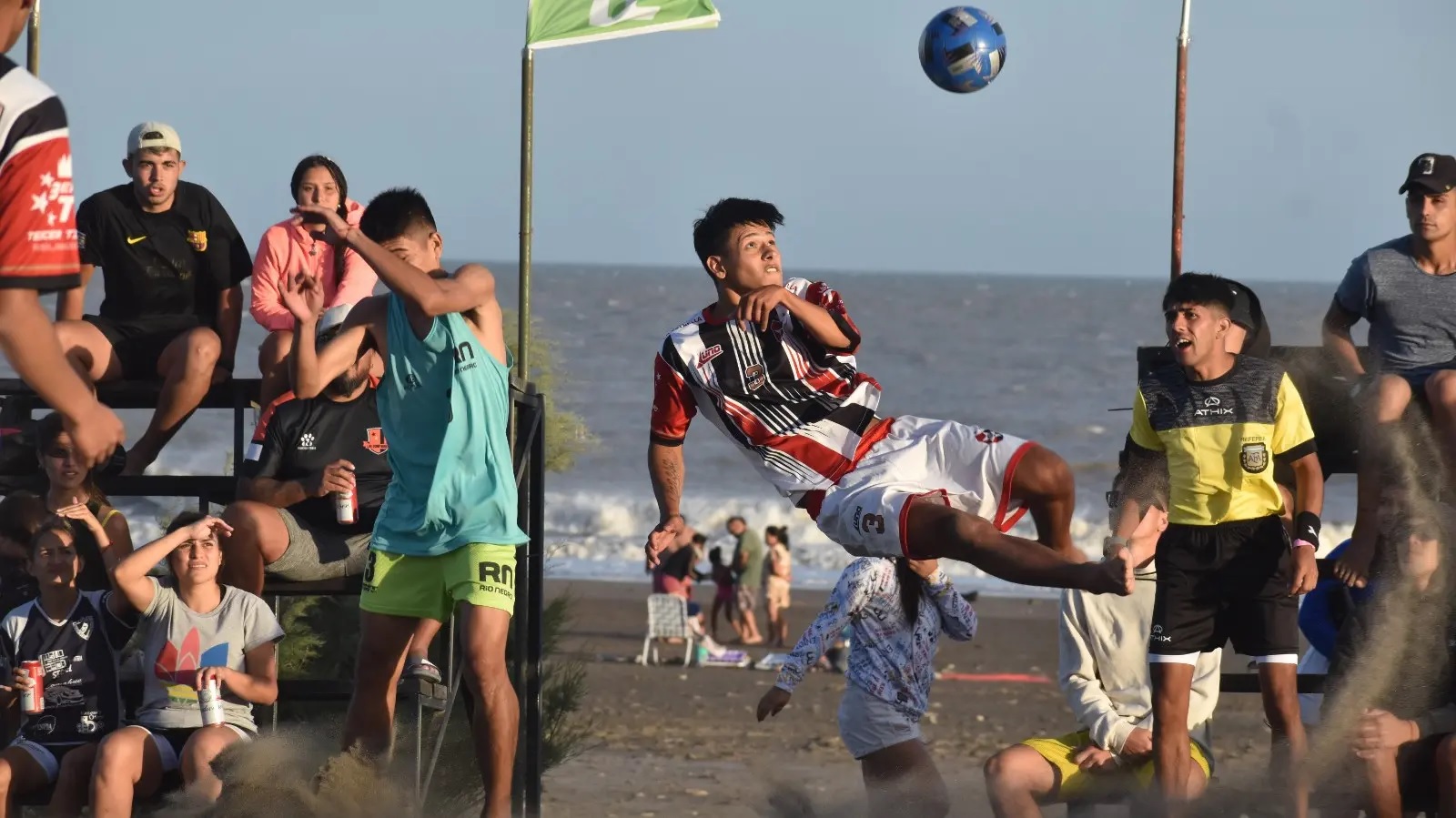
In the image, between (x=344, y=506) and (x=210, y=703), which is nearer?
(x=210, y=703)

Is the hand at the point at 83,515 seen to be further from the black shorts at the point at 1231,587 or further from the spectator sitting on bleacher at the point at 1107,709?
the black shorts at the point at 1231,587

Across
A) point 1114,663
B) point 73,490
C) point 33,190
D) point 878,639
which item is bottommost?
point 1114,663

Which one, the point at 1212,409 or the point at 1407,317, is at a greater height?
the point at 1407,317

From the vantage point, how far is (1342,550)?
21.0 ft

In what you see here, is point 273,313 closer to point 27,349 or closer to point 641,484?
point 27,349

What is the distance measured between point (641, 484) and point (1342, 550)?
1211 inches

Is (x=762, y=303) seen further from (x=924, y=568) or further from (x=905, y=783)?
(x=905, y=783)

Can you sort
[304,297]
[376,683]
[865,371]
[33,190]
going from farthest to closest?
[865,371], [304,297], [376,683], [33,190]

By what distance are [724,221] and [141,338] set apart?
285 cm

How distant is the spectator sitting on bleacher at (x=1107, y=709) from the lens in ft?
19.7

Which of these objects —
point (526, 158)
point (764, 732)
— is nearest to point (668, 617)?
point (764, 732)

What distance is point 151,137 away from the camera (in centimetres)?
758

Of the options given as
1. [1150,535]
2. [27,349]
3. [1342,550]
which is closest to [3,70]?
[27,349]

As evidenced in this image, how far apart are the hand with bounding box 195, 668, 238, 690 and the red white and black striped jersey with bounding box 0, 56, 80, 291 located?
2597 millimetres
